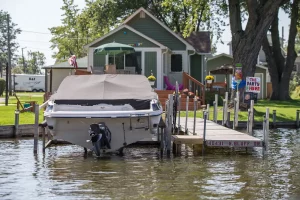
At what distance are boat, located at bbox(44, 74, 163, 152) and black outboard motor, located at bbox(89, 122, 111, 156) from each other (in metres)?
0.03

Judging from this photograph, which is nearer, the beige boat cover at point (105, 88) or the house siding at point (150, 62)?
the beige boat cover at point (105, 88)

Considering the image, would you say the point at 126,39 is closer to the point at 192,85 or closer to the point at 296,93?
the point at 192,85

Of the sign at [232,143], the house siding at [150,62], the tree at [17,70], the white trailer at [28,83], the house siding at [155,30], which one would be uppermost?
the house siding at [155,30]

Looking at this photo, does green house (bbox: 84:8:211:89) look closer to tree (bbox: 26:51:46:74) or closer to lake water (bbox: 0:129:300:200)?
lake water (bbox: 0:129:300:200)

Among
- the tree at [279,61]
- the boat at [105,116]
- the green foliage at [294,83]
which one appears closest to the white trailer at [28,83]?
the green foliage at [294,83]

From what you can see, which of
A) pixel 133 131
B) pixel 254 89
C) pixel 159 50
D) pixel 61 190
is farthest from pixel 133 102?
pixel 159 50

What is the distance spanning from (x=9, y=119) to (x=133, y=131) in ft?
36.4

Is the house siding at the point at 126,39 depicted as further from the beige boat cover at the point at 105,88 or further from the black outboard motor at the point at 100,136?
the black outboard motor at the point at 100,136

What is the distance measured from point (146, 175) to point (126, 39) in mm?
25333

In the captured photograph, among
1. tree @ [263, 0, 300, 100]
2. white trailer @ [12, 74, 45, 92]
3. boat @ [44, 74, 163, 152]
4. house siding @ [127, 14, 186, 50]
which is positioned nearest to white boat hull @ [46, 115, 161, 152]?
boat @ [44, 74, 163, 152]

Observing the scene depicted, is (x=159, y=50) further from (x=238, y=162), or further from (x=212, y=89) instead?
(x=238, y=162)

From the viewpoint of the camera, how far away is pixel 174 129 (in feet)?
78.3

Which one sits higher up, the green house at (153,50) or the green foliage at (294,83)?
the green house at (153,50)

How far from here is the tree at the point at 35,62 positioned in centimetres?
16938
